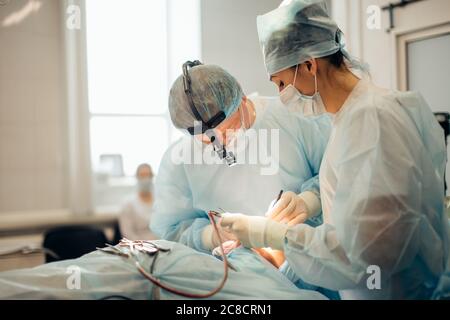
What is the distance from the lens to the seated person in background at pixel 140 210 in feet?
4.90

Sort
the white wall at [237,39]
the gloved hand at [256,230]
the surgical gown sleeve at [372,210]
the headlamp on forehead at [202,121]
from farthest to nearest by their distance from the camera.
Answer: the white wall at [237,39] → the headlamp on forehead at [202,121] → the gloved hand at [256,230] → the surgical gown sleeve at [372,210]

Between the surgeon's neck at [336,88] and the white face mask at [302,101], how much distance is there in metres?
0.02

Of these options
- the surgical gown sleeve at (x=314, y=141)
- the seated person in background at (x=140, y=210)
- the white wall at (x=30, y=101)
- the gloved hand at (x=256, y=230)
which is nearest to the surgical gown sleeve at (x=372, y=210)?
the gloved hand at (x=256, y=230)

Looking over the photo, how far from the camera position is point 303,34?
123 centimetres

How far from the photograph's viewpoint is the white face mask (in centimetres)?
128

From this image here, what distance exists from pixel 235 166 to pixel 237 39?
400 mm

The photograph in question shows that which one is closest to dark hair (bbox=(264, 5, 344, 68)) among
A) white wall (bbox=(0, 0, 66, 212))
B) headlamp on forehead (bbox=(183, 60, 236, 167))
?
headlamp on forehead (bbox=(183, 60, 236, 167))

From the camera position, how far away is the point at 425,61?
1.45 m

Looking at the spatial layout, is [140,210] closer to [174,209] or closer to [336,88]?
[174,209]

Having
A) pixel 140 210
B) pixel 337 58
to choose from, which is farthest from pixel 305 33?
pixel 140 210

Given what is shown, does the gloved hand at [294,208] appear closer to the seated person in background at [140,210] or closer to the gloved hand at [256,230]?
the gloved hand at [256,230]

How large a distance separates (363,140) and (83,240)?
2.97 feet

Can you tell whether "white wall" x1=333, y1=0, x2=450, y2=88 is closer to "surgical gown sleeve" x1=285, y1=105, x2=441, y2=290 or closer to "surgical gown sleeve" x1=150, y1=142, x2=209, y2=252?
"surgical gown sleeve" x1=285, y1=105, x2=441, y2=290

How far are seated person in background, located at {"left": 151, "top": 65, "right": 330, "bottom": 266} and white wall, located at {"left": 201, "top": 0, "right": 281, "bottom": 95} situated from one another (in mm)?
70
